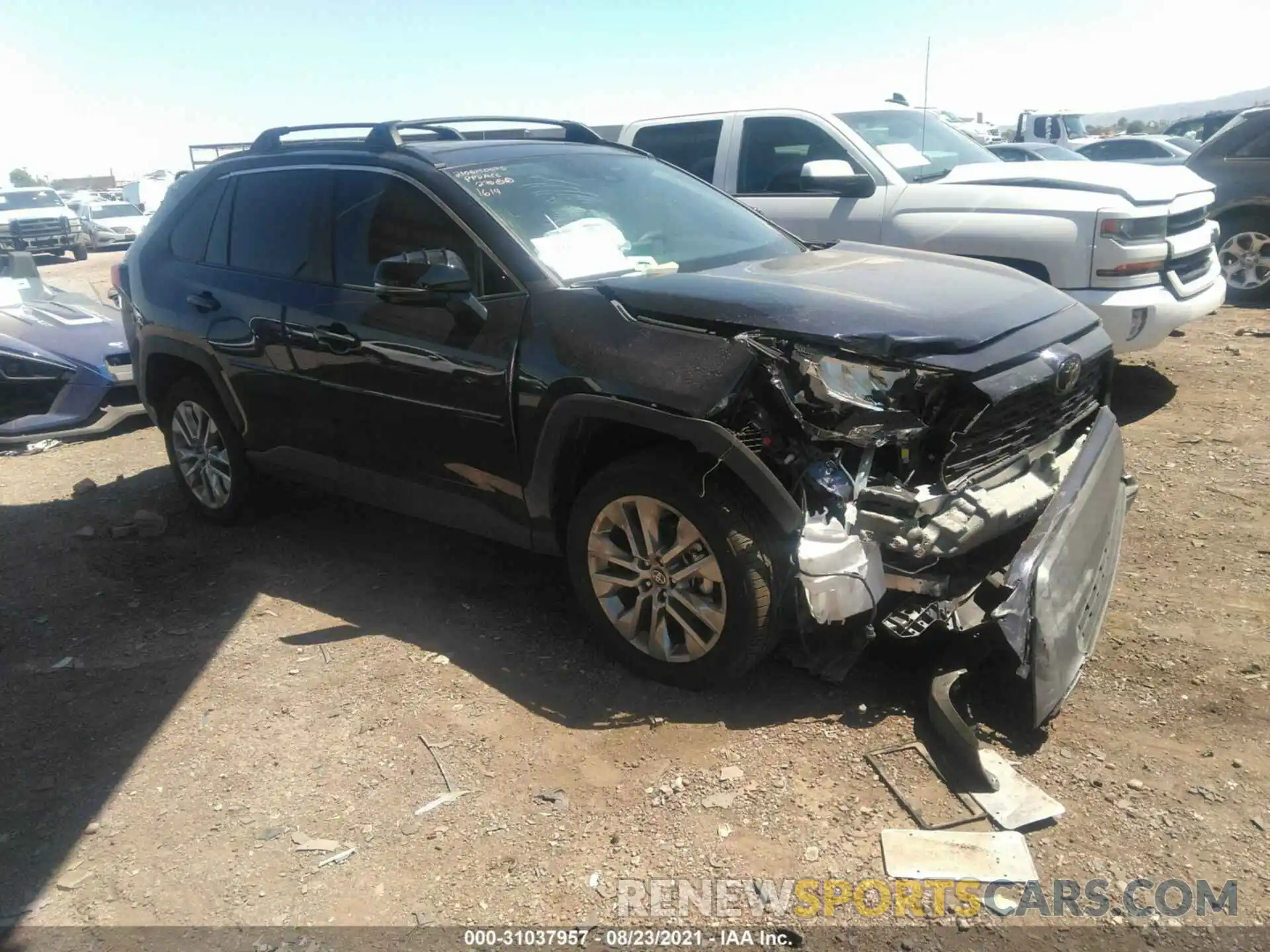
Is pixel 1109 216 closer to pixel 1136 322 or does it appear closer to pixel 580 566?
pixel 1136 322

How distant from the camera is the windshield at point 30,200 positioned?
28.0m

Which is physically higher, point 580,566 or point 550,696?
point 580,566

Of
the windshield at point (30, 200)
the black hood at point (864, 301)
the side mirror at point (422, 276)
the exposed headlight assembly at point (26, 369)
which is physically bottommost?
the windshield at point (30, 200)

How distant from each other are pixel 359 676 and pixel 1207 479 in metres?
4.26

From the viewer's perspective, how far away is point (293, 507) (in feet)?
18.3

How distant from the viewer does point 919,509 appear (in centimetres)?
294

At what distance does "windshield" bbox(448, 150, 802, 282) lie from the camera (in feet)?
12.3

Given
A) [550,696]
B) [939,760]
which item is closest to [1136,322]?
[939,760]

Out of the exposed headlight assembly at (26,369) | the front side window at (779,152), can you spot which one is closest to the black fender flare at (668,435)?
the front side window at (779,152)

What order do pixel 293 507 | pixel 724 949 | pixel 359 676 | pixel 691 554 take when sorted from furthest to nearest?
pixel 293 507 < pixel 359 676 < pixel 691 554 < pixel 724 949

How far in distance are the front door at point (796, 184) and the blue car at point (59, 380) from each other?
4.91m

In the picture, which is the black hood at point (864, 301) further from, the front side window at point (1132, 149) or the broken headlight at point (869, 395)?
the front side window at point (1132, 149)

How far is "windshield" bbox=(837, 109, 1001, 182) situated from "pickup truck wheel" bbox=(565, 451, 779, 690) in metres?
4.71

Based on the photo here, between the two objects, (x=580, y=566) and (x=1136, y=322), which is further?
(x=1136, y=322)
